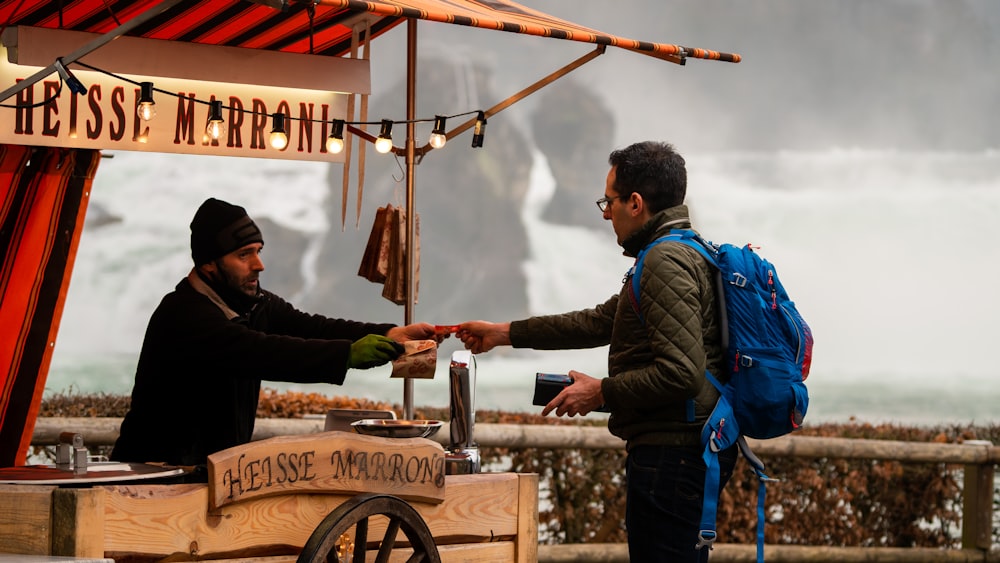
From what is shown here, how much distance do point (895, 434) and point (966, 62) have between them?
6096 millimetres

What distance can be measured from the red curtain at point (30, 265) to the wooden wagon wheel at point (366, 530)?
233 cm

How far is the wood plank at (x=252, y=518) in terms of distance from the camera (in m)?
2.74

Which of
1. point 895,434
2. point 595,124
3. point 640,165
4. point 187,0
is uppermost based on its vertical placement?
point 595,124

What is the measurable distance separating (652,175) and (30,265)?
8.94ft

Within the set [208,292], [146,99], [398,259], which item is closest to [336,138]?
[398,259]

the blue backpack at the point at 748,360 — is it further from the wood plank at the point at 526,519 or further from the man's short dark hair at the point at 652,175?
the wood plank at the point at 526,519

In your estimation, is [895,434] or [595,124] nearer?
[895,434]

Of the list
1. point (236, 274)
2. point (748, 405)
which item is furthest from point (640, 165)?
point (236, 274)

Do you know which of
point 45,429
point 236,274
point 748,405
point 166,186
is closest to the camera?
point 748,405

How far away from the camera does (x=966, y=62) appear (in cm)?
1296

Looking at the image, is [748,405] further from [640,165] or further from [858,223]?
[858,223]

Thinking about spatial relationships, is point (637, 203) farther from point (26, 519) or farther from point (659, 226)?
point (26, 519)

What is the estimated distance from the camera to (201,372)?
3.64 m

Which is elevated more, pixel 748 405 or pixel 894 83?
pixel 894 83
